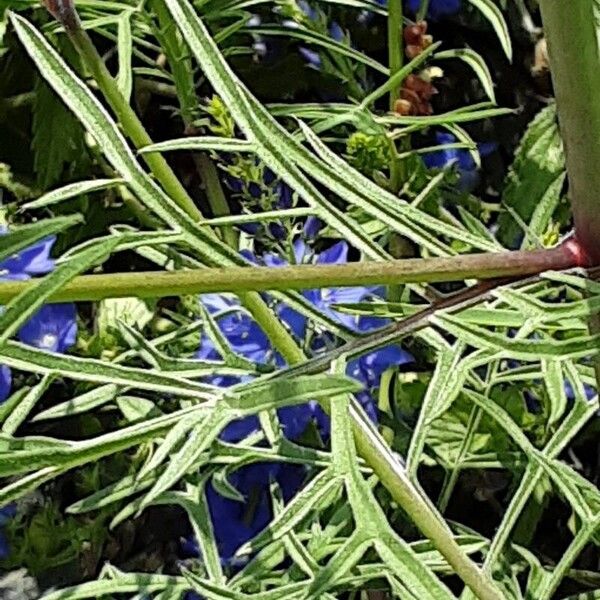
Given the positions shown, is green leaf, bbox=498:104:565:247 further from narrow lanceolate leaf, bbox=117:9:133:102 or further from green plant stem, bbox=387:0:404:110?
narrow lanceolate leaf, bbox=117:9:133:102

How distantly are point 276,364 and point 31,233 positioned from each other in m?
0.41

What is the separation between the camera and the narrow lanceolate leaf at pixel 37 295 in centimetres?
52

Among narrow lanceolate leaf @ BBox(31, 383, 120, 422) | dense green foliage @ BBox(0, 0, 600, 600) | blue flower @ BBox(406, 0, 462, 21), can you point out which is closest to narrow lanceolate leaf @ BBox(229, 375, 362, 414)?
dense green foliage @ BBox(0, 0, 600, 600)

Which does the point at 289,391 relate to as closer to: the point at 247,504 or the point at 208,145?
the point at 208,145

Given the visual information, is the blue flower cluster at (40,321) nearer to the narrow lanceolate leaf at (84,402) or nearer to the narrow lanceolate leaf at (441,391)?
the narrow lanceolate leaf at (84,402)

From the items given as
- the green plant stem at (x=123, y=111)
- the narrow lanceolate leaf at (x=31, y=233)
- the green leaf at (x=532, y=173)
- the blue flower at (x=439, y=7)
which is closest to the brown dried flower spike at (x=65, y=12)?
the green plant stem at (x=123, y=111)

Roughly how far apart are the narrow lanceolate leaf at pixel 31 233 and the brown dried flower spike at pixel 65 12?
14 cm

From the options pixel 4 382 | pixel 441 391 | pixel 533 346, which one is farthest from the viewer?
pixel 4 382

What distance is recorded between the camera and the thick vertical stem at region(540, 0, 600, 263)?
58cm

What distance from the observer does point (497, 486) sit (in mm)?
1093

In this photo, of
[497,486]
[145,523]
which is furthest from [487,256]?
[145,523]

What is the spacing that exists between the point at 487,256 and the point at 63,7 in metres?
0.21

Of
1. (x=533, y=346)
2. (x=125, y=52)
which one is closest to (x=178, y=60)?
(x=125, y=52)

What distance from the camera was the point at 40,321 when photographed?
1.03 metres
